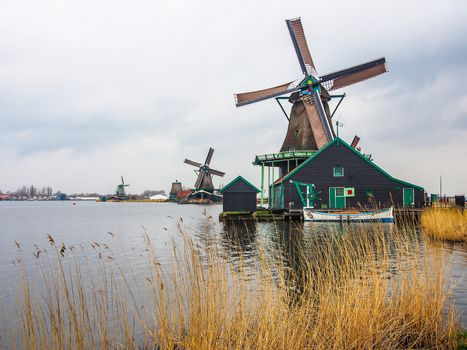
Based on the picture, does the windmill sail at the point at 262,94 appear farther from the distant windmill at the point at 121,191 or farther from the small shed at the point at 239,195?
the distant windmill at the point at 121,191

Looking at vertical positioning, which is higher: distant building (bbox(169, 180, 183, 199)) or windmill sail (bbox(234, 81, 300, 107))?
windmill sail (bbox(234, 81, 300, 107))

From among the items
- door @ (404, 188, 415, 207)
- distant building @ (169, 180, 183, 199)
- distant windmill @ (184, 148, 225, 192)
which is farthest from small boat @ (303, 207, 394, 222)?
distant building @ (169, 180, 183, 199)

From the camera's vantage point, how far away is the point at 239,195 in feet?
104

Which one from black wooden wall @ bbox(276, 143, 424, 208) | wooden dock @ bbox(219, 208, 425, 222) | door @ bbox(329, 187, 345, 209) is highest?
black wooden wall @ bbox(276, 143, 424, 208)

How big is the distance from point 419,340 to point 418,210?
25094 mm

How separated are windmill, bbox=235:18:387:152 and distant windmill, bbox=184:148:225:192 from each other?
45.1 m

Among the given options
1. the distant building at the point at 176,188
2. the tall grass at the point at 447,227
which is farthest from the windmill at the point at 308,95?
the distant building at the point at 176,188

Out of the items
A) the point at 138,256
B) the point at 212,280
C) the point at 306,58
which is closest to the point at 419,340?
the point at 212,280

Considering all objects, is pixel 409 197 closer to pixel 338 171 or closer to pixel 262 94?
A: pixel 338 171

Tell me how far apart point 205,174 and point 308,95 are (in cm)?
5133

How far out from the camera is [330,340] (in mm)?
→ 4293

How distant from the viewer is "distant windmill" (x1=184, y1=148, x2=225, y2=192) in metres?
82.1

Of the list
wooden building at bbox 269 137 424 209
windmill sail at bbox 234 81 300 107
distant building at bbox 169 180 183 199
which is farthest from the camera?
distant building at bbox 169 180 183 199

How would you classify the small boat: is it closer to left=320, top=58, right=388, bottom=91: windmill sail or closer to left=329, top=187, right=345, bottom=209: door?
left=329, top=187, right=345, bottom=209: door
